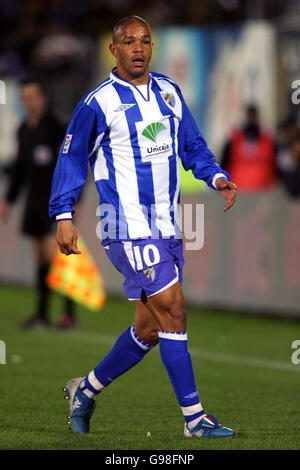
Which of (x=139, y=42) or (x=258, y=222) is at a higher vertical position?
(x=139, y=42)

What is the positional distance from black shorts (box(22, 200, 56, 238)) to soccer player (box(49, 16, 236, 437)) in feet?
18.0

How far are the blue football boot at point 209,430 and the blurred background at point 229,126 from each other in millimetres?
6166

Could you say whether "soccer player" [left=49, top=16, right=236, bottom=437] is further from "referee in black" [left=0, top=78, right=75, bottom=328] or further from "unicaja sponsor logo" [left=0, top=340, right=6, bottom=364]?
"referee in black" [left=0, top=78, right=75, bottom=328]

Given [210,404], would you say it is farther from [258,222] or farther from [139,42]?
[258,222]

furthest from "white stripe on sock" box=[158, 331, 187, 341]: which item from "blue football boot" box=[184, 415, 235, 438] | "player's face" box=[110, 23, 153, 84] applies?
"player's face" box=[110, 23, 153, 84]

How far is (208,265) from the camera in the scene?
13336mm

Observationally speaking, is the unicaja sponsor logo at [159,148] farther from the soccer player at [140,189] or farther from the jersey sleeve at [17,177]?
the jersey sleeve at [17,177]

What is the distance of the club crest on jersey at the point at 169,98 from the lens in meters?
6.21

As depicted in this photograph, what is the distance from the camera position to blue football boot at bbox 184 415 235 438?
5922 millimetres

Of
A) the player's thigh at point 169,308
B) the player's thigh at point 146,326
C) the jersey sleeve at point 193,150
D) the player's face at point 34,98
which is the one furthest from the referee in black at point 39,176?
the player's thigh at point 169,308
